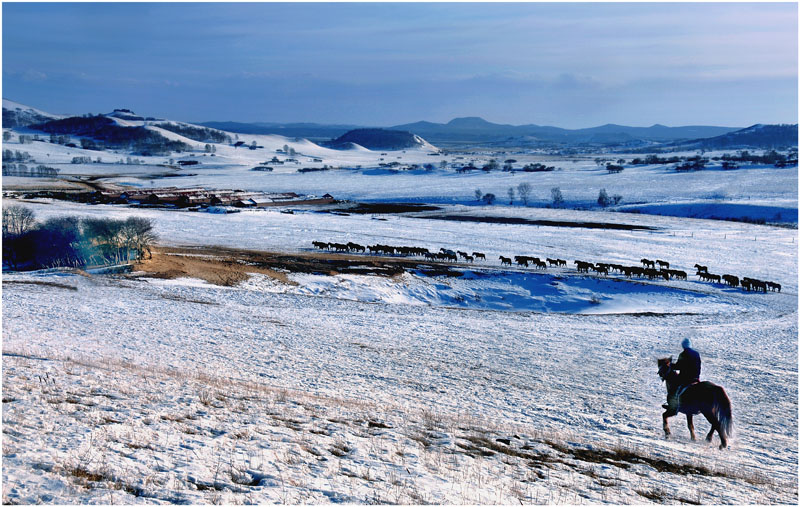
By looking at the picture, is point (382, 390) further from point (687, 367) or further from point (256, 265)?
point (256, 265)

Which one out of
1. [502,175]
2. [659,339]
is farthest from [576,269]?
[502,175]

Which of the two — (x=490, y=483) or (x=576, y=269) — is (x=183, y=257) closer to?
(x=576, y=269)

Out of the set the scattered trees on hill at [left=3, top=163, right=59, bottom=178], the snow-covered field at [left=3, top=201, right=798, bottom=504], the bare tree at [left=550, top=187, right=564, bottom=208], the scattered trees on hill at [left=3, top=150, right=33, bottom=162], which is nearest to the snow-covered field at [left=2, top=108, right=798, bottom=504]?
the snow-covered field at [left=3, top=201, right=798, bottom=504]

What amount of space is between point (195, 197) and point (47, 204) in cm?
2183

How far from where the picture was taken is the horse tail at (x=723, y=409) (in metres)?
10.5

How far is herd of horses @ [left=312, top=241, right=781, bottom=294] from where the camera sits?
117 feet

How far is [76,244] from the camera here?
3278cm

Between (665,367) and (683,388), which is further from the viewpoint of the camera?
(665,367)

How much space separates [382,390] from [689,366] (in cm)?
688

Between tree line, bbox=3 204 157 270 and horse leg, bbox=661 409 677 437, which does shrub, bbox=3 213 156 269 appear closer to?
tree line, bbox=3 204 157 270

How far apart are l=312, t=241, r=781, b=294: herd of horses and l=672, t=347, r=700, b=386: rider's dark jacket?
1091 inches

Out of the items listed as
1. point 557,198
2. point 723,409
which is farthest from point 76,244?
point 557,198

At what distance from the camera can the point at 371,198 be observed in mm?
99000

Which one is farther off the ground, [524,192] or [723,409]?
[524,192]
